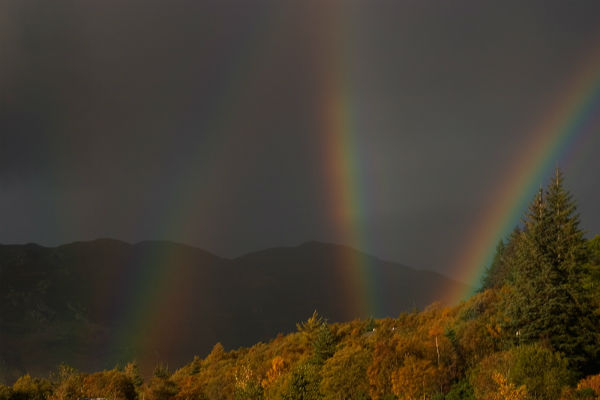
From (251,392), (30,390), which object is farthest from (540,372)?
(30,390)

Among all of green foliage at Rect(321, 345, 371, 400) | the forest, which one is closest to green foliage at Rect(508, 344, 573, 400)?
the forest

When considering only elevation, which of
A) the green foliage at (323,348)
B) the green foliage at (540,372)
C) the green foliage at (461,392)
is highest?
the green foliage at (323,348)

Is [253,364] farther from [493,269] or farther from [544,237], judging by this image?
[493,269]

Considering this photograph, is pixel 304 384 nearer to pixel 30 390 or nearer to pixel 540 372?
pixel 540 372

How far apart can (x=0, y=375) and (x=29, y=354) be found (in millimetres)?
23538

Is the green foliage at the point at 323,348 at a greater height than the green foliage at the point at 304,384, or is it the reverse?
the green foliage at the point at 323,348

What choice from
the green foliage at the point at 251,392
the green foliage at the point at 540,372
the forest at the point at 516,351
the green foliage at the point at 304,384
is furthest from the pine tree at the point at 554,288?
the green foliage at the point at 251,392

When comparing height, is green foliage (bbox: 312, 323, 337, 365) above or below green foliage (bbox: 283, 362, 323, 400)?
above

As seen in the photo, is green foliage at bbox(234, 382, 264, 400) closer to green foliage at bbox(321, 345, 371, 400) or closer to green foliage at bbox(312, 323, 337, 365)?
green foliage at bbox(312, 323, 337, 365)

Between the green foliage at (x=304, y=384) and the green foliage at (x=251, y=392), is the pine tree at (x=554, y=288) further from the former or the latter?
the green foliage at (x=251, y=392)

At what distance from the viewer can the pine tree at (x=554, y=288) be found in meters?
32.7

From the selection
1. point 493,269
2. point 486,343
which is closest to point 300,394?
point 486,343

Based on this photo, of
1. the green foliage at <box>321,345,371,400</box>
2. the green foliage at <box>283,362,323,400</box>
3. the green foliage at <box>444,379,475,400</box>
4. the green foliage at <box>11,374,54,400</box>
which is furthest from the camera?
the green foliage at <box>11,374,54,400</box>

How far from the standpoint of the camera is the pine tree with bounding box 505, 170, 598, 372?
107 feet
